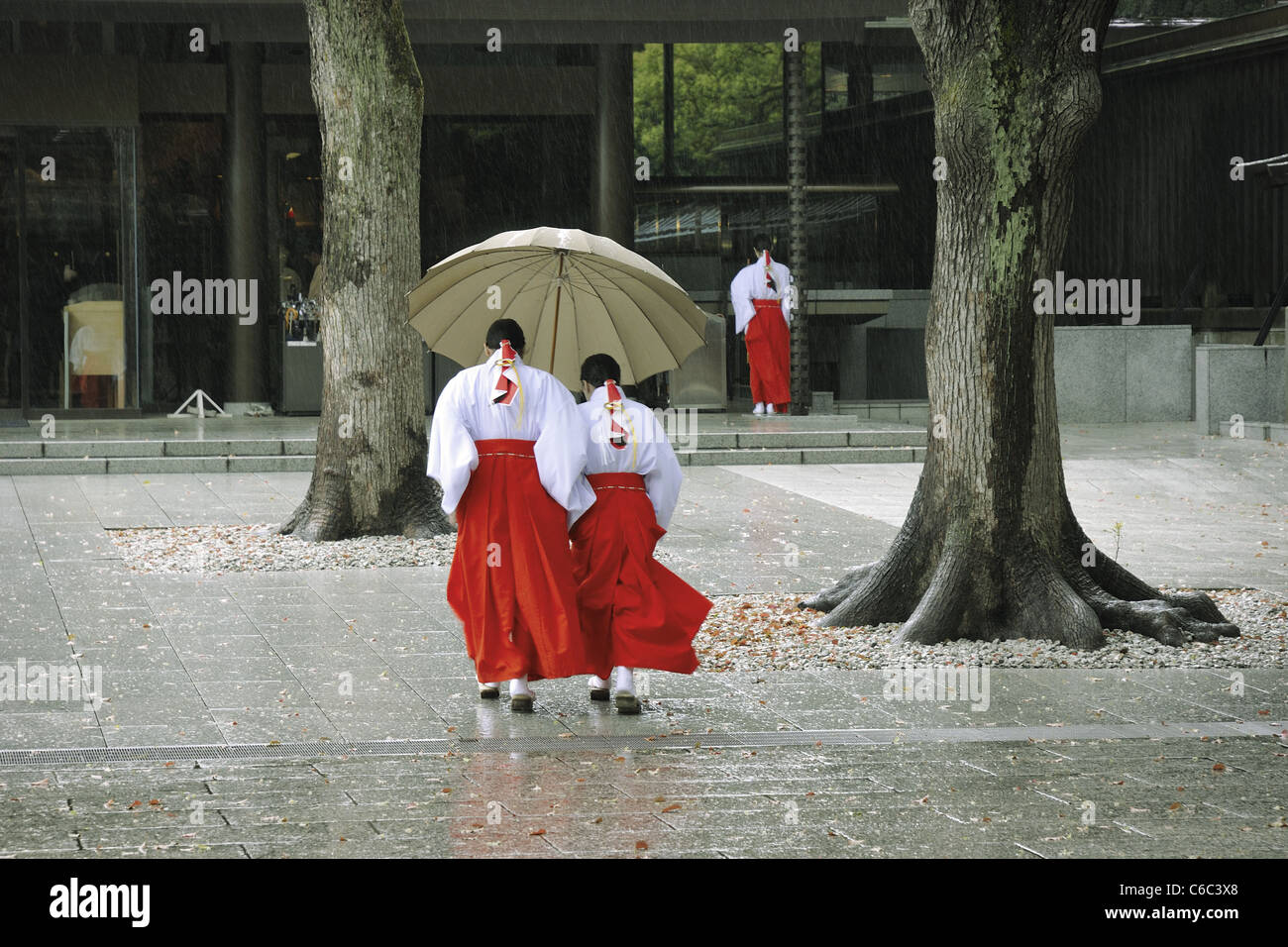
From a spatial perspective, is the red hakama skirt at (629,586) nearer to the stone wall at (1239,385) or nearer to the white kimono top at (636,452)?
the white kimono top at (636,452)

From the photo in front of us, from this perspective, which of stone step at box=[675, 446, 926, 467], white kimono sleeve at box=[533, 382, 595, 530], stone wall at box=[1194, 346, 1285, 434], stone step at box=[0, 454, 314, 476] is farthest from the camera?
stone wall at box=[1194, 346, 1285, 434]

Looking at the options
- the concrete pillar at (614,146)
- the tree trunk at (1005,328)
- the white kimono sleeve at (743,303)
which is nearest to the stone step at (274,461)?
the white kimono sleeve at (743,303)

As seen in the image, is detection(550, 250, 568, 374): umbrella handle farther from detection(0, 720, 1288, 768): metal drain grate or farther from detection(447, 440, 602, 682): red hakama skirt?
detection(0, 720, 1288, 768): metal drain grate

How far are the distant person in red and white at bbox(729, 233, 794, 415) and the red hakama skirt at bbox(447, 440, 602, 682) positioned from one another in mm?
13444

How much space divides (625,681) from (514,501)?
0.91m

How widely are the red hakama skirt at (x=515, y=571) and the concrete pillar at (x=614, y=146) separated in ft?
45.1

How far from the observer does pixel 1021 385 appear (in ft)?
28.5

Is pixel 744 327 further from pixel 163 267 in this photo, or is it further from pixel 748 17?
pixel 163 267

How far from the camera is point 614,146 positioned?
68.8 ft

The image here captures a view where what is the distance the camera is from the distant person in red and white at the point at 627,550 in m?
7.26

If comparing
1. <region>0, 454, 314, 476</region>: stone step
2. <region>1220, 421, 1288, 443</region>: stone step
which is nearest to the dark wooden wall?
<region>1220, 421, 1288, 443</region>: stone step

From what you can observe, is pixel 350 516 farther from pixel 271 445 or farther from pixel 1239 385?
Answer: pixel 1239 385

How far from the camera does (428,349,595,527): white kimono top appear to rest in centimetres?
719

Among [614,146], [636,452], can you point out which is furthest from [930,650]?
[614,146]
